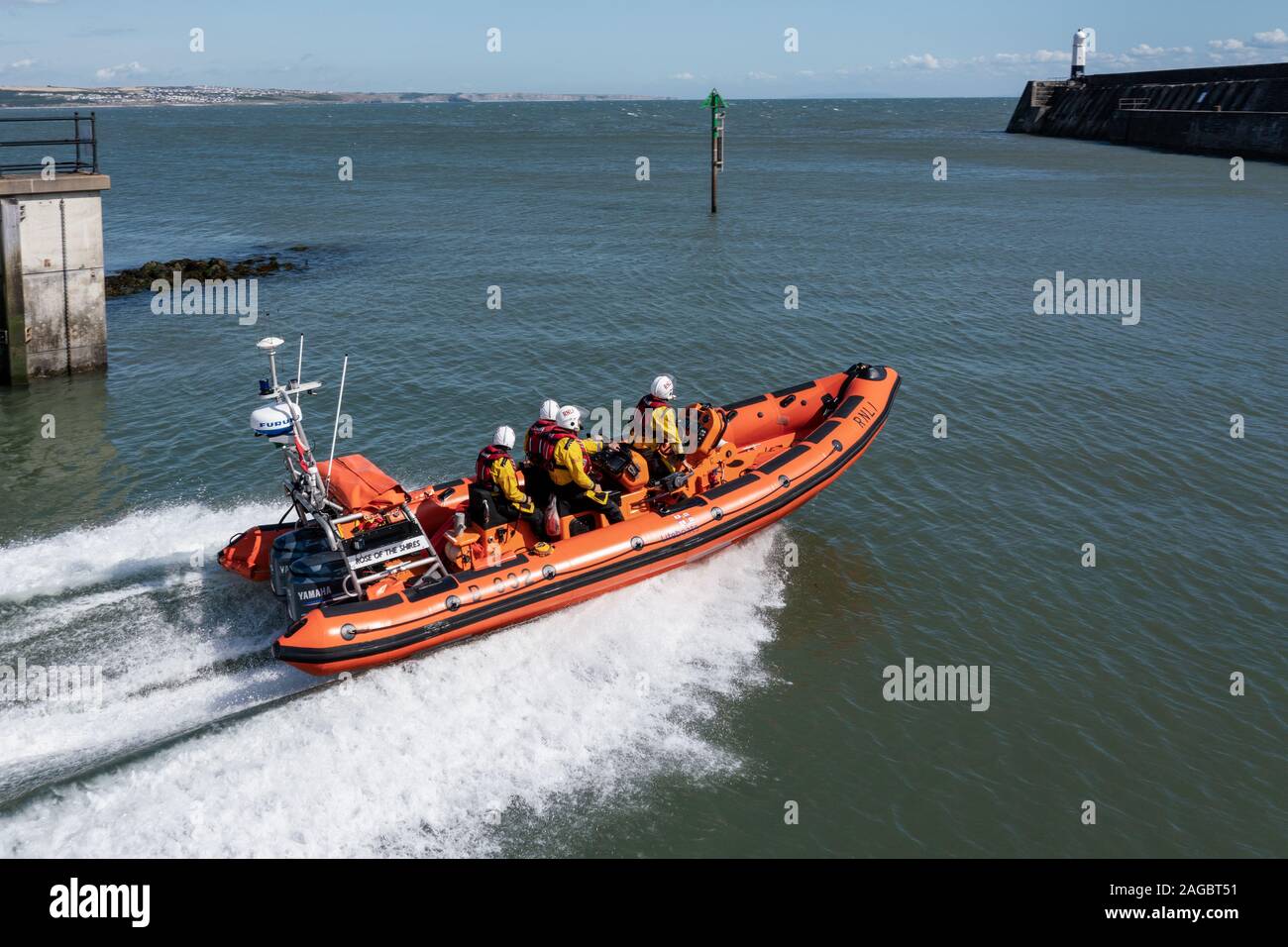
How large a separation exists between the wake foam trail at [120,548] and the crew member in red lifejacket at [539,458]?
3.28m

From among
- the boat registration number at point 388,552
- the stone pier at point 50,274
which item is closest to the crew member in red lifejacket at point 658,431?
the boat registration number at point 388,552

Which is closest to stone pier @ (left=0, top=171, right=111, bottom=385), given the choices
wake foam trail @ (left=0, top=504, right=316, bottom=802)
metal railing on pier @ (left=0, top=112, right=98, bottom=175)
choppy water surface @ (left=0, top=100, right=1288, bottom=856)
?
metal railing on pier @ (left=0, top=112, right=98, bottom=175)

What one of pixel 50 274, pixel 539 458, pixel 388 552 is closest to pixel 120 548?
pixel 388 552

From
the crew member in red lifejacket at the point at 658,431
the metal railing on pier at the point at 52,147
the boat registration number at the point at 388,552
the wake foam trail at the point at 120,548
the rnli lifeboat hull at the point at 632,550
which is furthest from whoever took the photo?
the metal railing on pier at the point at 52,147

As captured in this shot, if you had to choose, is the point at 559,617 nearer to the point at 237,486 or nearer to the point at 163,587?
the point at 163,587

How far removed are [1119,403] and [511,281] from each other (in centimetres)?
1371

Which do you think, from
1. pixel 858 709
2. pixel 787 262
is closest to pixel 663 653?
pixel 858 709

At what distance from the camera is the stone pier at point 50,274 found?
15.5 meters

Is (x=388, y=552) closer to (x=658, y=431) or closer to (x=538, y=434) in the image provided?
(x=538, y=434)

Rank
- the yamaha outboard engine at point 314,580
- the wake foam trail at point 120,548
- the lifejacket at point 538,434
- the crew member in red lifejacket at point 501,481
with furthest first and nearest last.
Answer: the wake foam trail at point 120,548, the lifejacket at point 538,434, the crew member in red lifejacket at point 501,481, the yamaha outboard engine at point 314,580

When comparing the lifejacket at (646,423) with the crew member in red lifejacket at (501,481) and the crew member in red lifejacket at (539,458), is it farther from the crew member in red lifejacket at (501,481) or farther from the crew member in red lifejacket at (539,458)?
the crew member in red lifejacket at (501,481)

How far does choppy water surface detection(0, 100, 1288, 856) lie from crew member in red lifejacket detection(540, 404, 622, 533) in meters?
0.98

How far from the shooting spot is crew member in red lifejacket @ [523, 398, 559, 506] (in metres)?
9.62

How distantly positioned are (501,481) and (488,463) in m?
0.20
